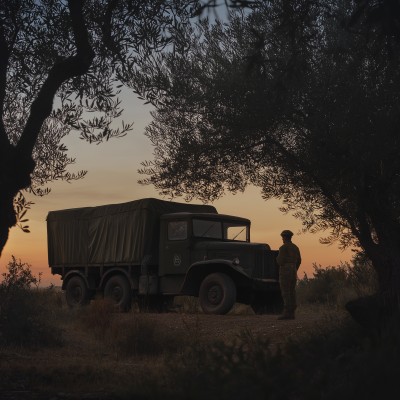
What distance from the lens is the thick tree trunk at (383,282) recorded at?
6090 mm

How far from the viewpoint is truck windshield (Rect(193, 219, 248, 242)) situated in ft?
39.7

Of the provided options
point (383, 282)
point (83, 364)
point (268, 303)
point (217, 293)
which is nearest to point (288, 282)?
point (217, 293)

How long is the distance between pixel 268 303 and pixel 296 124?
582cm

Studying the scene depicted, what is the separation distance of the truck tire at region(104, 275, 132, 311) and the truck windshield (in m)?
2.73

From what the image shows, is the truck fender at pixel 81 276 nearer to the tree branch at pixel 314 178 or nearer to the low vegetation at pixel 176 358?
the low vegetation at pixel 176 358

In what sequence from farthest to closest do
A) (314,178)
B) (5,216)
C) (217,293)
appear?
(217,293), (314,178), (5,216)

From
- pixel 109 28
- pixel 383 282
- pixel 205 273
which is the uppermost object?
pixel 109 28

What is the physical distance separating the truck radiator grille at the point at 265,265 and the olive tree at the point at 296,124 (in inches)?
82.9

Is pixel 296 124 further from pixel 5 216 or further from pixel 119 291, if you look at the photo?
pixel 119 291

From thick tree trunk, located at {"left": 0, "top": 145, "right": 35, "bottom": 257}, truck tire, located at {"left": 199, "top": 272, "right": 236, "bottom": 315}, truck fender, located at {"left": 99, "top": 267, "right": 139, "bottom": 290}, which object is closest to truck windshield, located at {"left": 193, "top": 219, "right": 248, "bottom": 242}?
truck tire, located at {"left": 199, "top": 272, "right": 236, "bottom": 315}

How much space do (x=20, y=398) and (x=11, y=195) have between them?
7.61 feet

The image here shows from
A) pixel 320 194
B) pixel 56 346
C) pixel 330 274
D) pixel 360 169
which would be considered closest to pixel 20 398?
pixel 56 346

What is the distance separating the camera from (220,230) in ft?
40.6

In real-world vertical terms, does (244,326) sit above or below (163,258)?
below
